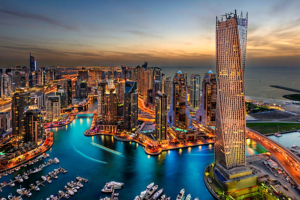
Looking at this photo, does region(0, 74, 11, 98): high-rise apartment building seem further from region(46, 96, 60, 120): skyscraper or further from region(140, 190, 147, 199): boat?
region(140, 190, 147, 199): boat

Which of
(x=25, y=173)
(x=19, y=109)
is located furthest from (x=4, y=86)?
(x=25, y=173)

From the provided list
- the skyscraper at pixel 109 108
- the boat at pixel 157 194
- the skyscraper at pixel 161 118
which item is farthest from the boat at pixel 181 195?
the skyscraper at pixel 109 108

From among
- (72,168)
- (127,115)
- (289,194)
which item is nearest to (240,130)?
(289,194)

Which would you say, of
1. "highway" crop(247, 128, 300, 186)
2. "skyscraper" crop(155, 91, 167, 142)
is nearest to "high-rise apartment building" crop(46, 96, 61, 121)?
"skyscraper" crop(155, 91, 167, 142)

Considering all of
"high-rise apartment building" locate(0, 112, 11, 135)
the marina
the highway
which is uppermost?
"high-rise apartment building" locate(0, 112, 11, 135)

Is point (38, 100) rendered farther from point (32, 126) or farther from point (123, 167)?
point (123, 167)

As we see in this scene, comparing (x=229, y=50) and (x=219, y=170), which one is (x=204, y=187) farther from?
(x=229, y=50)
